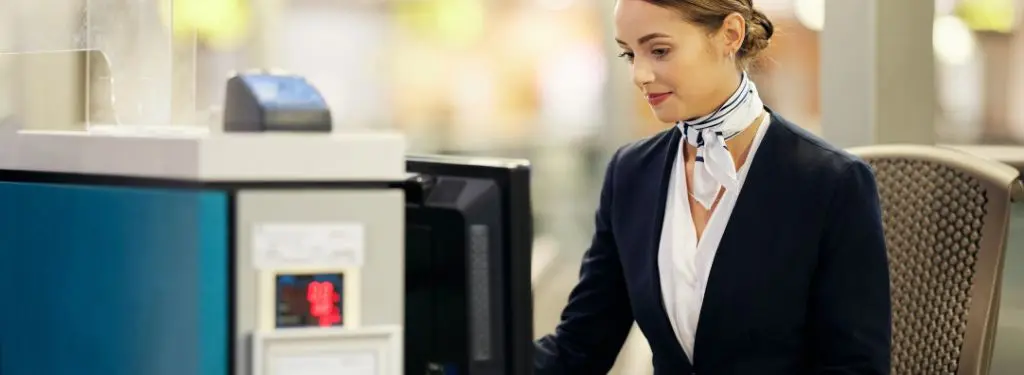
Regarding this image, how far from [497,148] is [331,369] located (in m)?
4.78

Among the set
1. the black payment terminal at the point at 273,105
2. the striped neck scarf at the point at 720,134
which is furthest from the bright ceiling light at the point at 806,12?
the black payment terminal at the point at 273,105

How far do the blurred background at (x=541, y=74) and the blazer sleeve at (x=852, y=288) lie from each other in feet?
3.74

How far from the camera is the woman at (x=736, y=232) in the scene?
1745 millimetres

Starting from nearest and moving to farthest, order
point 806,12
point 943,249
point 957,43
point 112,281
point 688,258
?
point 112,281 → point 688,258 → point 943,249 → point 957,43 → point 806,12

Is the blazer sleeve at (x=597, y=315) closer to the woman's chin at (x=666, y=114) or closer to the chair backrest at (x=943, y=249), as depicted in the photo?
the woman's chin at (x=666, y=114)

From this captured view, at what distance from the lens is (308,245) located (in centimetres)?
116

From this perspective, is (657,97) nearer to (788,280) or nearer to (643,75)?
(643,75)

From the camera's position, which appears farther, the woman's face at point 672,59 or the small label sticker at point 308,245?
the woman's face at point 672,59

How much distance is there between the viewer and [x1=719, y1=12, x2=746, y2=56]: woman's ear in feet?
5.84

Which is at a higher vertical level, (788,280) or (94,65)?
(94,65)

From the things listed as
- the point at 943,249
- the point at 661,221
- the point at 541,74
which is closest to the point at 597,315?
the point at 661,221

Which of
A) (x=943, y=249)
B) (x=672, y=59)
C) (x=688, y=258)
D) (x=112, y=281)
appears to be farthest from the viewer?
(x=943, y=249)

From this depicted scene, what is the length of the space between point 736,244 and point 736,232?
0.05 feet

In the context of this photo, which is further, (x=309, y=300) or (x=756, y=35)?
(x=756, y=35)
